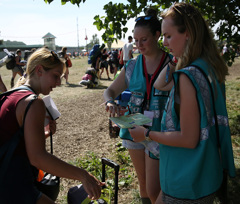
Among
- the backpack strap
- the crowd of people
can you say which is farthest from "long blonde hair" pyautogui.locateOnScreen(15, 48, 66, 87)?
the backpack strap

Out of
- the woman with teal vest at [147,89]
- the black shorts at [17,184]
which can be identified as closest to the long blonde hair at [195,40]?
the woman with teal vest at [147,89]

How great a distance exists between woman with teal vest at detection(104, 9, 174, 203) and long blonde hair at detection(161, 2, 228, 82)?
0.66 metres

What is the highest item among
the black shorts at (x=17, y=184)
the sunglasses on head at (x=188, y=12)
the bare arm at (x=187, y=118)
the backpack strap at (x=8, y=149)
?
the sunglasses on head at (x=188, y=12)

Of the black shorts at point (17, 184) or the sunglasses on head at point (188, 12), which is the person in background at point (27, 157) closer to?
the black shorts at point (17, 184)

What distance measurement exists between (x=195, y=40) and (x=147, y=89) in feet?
2.52

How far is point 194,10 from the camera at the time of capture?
55.2 inches

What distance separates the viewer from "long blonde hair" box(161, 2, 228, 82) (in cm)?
137

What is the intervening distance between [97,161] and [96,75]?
765 cm

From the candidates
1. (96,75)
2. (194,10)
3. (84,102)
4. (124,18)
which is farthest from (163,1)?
(96,75)

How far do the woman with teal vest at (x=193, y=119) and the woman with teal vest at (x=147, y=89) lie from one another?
57cm

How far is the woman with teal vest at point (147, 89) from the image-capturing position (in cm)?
203

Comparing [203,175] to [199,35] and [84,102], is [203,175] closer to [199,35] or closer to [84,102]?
[199,35]

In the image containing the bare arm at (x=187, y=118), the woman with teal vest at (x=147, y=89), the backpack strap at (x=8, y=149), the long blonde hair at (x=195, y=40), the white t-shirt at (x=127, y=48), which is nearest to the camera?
the bare arm at (x=187, y=118)

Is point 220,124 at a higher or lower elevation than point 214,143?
higher
